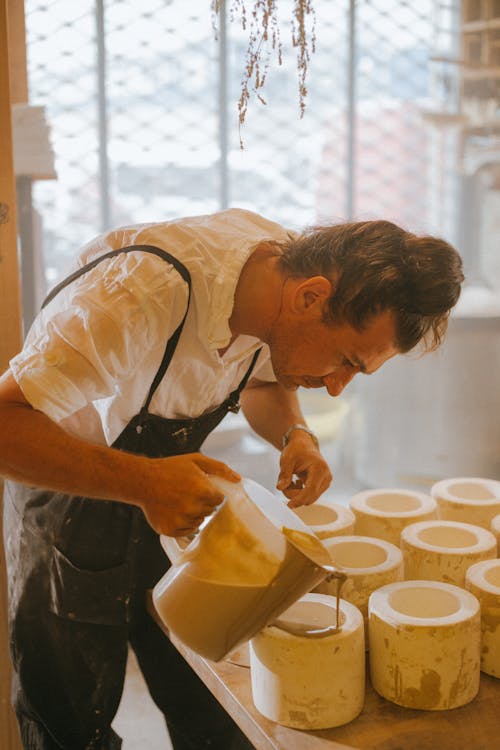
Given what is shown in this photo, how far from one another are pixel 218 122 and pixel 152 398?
3721 mm

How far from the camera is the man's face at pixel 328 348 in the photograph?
56.0 inches

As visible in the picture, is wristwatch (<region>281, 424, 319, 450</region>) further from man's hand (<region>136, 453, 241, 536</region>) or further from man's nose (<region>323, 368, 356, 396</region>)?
man's hand (<region>136, 453, 241, 536</region>)

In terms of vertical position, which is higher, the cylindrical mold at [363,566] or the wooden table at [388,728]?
the cylindrical mold at [363,566]

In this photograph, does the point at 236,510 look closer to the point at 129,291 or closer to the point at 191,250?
the point at 129,291

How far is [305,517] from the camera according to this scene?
5.94 feet

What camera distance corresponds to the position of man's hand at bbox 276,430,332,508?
1.74 m

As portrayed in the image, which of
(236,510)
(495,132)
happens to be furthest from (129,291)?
(495,132)

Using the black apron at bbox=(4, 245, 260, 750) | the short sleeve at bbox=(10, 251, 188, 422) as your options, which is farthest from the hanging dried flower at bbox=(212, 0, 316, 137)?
the black apron at bbox=(4, 245, 260, 750)

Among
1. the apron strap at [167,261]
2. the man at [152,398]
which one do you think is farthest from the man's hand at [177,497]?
the apron strap at [167,261]

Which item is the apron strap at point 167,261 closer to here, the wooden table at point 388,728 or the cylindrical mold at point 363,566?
the cylindrical mold at point 363,566

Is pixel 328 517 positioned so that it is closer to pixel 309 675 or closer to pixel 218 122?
pixel 309 675

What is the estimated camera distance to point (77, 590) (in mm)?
1634

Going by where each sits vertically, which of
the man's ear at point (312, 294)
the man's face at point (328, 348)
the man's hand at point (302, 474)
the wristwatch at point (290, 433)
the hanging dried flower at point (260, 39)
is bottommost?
the man's hand at point (302, 474)

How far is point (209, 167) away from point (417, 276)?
4.16 m
